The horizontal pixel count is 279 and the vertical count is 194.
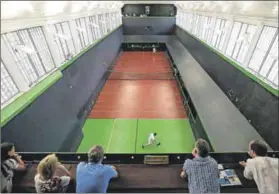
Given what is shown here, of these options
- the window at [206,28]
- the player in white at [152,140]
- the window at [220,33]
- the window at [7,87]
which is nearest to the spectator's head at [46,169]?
the window at [7,87]

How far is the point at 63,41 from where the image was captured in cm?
859

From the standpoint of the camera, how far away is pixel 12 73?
17.0 feet

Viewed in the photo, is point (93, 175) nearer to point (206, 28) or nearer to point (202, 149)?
point (202, 149)

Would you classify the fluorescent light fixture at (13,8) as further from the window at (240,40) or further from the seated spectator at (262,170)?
the window at (240,40)

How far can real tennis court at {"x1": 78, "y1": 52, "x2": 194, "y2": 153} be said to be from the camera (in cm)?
764

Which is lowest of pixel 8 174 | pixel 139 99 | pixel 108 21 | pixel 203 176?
pixel 139 99

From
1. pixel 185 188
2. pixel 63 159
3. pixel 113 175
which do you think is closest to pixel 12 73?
pixel 63 159

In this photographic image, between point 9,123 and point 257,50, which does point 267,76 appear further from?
point 9,123

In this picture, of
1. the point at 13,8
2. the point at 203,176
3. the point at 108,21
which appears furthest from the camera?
the point at 108,21

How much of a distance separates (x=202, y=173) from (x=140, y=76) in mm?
11915

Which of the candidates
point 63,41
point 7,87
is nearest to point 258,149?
point 7,87

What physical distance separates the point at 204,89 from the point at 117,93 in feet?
15.8

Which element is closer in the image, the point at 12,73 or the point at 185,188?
the point at 185,188

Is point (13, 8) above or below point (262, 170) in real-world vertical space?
above
